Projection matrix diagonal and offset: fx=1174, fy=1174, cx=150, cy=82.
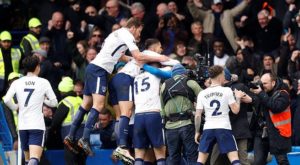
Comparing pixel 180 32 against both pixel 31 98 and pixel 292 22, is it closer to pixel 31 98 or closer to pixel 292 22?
pixel 292 22

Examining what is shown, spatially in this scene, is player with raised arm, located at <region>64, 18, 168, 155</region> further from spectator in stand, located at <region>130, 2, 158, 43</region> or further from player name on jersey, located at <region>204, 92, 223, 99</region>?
spectator in stand, located at <region>130, 2, 158, 43</region>

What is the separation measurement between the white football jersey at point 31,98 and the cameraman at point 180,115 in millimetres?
2070

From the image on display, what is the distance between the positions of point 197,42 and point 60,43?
3.30 m

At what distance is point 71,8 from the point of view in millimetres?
27016

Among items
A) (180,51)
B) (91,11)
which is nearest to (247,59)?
(180,51)

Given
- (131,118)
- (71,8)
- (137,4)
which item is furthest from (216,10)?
(131,118)

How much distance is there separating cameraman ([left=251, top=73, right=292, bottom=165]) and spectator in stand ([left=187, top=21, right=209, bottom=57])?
4.35 meters

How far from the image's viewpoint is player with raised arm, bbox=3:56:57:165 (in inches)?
809

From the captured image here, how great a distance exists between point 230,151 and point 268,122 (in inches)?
57.9

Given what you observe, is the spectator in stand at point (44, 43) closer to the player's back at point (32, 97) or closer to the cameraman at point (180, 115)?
the player's back at point (32, 97)

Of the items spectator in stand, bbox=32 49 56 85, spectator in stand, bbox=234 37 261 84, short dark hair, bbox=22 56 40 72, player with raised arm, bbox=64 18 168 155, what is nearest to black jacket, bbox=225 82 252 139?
player with raised arm, bbox=64 18 168 155

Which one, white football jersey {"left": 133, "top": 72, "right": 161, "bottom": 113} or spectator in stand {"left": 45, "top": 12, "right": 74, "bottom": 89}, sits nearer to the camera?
white football jersey {"left": 133, "top": 72, "right": 161, "bottom": 113}

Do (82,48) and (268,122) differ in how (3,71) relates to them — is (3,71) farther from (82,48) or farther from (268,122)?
(268,122)

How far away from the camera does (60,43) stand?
26.5 meters
